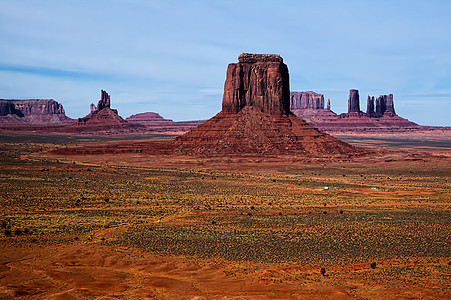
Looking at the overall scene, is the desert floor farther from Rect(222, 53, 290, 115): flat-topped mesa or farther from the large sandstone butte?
Rect(222, 53, 290, 115): flat-topped mesa

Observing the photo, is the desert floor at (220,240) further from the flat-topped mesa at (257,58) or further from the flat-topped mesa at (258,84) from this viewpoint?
the flat-topped mesa at (257,58)

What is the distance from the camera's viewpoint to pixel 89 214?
3541cm

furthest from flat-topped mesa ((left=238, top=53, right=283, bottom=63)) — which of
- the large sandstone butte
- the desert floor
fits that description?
the desert floor

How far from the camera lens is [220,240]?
91.1ft

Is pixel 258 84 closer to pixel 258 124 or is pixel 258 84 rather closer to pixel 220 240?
pixel 258 124

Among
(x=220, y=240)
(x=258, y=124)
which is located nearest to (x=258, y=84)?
(x=258, y=124)

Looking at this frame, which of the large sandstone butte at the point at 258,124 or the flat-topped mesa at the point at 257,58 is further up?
the flat-topped mesa at the point at 257,58

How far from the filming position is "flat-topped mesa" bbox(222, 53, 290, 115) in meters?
108

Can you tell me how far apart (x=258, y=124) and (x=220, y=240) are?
7977 cm

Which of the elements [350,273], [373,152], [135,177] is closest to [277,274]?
[350,273]

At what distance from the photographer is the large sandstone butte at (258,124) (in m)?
103

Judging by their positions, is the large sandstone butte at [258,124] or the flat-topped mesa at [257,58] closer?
the large sandstone butte at [258,124]

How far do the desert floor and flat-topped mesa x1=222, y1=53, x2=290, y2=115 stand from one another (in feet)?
176

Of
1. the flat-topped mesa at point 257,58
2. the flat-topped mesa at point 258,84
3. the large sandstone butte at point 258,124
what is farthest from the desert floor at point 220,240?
the flat-topped mesa at point 257,58
